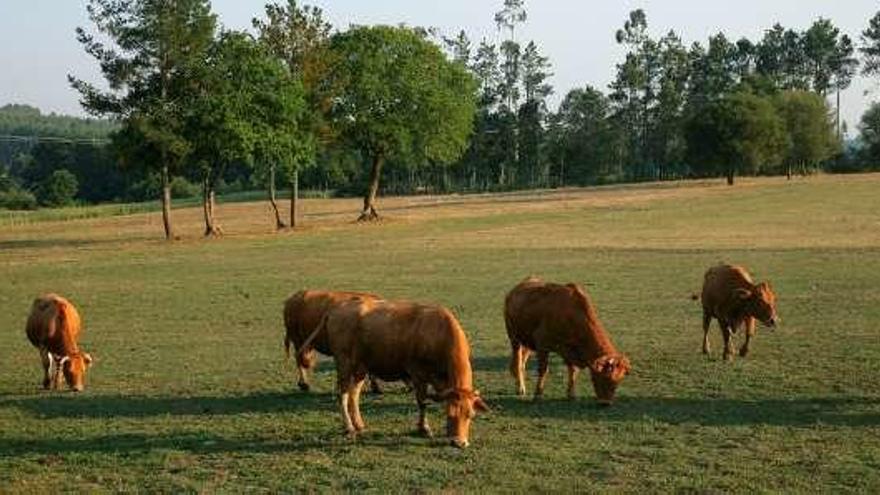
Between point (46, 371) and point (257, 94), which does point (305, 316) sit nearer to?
point (46, 371)

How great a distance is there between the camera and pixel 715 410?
1413cm

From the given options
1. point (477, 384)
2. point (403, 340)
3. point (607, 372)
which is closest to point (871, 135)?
point (477, 384)

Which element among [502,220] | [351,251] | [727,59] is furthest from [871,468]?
[727,59]

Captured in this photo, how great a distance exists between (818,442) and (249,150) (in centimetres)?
4877

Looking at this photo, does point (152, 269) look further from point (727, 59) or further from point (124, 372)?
point (727, 59)

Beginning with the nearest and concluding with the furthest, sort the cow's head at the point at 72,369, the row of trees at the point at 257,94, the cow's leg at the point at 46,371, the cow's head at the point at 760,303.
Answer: the cow's head at the point at 72,369
the cow's leg at the point at 46,371
the cow's head at the point at 760,303
the row of trees at the point at 257,94

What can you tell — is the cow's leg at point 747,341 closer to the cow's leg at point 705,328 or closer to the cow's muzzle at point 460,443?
the cow's leg at point 705,328

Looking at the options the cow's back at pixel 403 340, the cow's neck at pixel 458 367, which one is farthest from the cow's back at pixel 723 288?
the cow's neck at pixel 458 367

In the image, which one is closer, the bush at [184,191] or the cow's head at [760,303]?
the cow's head at [760,303]

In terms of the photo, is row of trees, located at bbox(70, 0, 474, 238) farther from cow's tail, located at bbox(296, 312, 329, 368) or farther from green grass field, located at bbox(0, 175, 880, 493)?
cow's tail, located at bbox(296, 312, 329, 368)

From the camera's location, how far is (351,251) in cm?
4822

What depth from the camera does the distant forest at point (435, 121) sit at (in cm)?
5753

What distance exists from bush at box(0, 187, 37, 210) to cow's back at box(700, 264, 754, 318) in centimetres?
11115

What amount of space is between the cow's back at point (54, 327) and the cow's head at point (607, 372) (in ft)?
28.0
